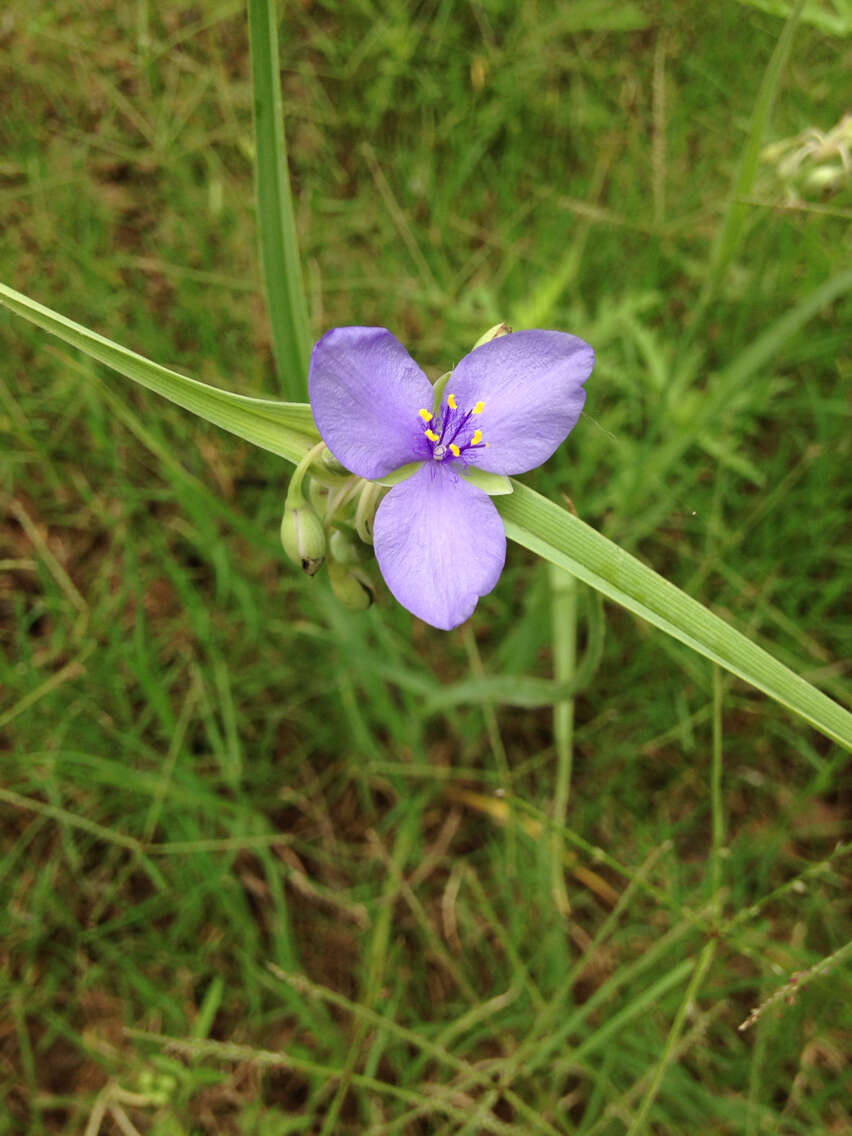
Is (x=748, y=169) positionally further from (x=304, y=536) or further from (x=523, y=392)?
(x=304, y=536)

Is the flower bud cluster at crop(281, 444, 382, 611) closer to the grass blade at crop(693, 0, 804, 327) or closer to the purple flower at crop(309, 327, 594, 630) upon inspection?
the purple flower at crop(309, 327, 594, 630)

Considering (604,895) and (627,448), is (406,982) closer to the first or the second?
(604,895)

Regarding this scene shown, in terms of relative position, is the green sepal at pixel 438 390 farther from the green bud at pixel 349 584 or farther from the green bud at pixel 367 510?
the green bud at pixel 349 584

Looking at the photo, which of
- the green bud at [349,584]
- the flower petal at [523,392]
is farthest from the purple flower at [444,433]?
the green bud at [349,584]

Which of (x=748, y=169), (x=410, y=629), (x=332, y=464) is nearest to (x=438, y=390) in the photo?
(x=332, y=464)

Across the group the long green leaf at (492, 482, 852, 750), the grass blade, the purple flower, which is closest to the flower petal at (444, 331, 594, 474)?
the purple flower

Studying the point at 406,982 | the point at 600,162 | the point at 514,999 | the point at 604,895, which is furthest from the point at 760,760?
the point at 600,162
